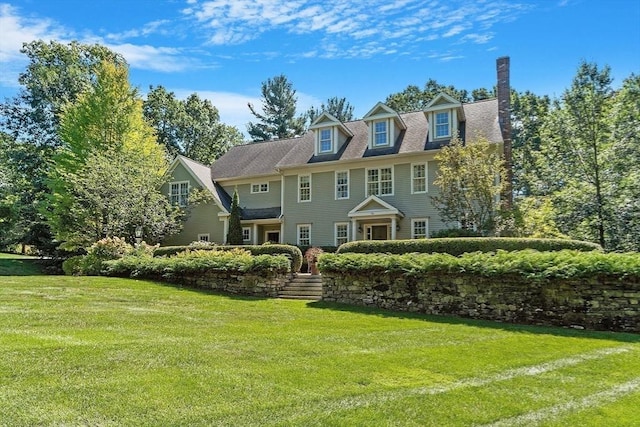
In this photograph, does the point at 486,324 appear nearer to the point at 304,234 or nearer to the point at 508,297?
the point at 508,297

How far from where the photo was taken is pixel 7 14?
1205 cm

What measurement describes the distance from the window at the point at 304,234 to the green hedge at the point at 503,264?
973 cm

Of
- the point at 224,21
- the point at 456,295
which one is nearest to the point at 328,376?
the point at 456,295

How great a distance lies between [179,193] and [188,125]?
16.7m

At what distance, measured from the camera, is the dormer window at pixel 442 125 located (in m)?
20.7

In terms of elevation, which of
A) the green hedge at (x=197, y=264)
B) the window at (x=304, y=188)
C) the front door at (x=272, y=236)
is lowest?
the green hedge at (x=197, y=264)

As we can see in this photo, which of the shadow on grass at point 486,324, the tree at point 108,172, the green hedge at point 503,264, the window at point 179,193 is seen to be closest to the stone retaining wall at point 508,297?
the green hedge at point 503,264

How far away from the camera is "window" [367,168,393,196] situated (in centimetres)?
2134

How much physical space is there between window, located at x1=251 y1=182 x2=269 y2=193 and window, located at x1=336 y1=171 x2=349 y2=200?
4.57 meters

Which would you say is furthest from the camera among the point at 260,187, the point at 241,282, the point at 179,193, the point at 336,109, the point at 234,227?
the point at 336,109

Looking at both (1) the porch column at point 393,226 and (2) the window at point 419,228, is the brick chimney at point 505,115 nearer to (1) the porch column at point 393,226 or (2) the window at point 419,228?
(2) the window at point 419,228

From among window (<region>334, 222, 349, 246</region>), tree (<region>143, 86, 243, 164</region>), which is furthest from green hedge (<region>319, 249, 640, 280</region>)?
tree (<region>143, 86, 243, 164</region>)

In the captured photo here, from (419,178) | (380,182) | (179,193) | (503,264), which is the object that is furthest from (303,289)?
(179,193)

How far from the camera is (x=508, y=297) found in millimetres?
10586
